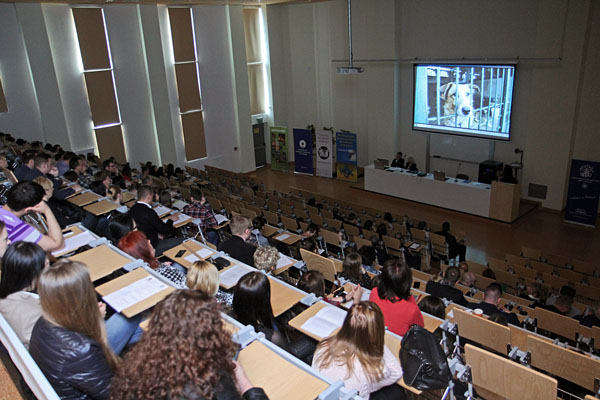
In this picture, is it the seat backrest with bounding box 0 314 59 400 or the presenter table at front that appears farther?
the presenter table at front

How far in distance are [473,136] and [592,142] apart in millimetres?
2613

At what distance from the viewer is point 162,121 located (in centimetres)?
→ 1325

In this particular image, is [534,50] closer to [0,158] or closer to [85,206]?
[85,206]

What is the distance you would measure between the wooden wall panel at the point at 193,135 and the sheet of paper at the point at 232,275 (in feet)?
35.9

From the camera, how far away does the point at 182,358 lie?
1676mm

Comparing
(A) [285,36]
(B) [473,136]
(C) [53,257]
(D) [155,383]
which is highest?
(A) [285,36]

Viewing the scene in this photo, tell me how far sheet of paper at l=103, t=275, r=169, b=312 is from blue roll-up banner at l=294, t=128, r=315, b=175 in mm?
11964

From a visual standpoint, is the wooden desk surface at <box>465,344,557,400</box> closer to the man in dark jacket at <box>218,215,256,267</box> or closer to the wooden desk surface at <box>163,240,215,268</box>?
the man in dark jacket at <box>218,215,256,267</box>

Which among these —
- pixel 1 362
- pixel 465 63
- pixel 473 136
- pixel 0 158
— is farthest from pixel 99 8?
pixel 1 362

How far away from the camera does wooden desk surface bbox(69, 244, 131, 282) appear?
3.27 meters

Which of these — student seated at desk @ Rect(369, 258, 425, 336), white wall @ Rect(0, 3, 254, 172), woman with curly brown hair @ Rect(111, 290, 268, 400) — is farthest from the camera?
white wall @ Rect(0, 3, 254, 172)

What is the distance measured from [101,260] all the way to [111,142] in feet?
33.0

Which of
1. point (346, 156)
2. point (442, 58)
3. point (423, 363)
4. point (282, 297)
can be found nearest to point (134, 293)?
point (282, 297)

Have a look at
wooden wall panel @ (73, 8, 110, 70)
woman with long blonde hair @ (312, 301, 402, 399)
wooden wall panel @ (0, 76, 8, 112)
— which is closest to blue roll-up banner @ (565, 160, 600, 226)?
woman with long blonde hair @ (312, 301, 402, 399)
